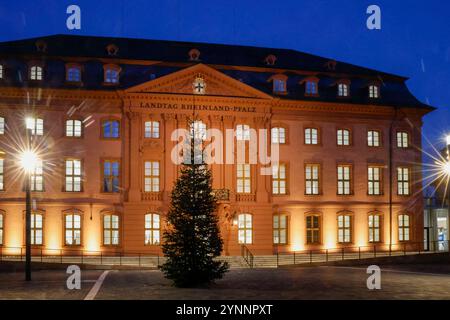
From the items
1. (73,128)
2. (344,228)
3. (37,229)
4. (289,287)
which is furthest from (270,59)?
(289,287)

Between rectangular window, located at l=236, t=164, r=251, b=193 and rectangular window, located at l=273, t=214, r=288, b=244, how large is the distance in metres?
2.75

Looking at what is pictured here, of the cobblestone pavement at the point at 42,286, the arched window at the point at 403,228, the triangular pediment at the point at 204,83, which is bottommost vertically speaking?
the cobblestone pavement at the point at 42,286

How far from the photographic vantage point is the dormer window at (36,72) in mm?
40844

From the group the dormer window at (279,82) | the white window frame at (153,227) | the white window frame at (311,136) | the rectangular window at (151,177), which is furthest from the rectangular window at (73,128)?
the white window frame at (311,136)

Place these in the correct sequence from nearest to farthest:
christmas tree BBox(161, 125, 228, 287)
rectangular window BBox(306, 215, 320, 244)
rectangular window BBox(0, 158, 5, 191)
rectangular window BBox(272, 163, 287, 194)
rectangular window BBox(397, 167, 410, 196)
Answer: christmas tree BBox(161, 125, 228, 287), rectangular window BBox(0, 158, 5, 191), rectangular window BBox(272, 163, 287, 194), rectangular window BBox(306, 215, 320, 244), rectangular window BBox(397, 167, 410, 196)

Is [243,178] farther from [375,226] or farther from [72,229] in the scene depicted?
[72,229]

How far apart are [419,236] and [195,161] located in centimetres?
2673

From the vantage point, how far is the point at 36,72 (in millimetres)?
40969

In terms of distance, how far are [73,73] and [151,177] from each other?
8.21 metres

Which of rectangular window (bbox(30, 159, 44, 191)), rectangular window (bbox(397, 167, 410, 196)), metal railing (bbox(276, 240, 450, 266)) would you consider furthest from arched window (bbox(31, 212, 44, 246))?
rectangular window (bbox(397, 167, 410, 196))

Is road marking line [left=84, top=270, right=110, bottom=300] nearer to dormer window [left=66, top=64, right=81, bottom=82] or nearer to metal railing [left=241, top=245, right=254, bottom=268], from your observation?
metal railing [left=241, top=245, right=254, bottom=268]

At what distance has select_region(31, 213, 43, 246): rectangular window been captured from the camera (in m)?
39.8

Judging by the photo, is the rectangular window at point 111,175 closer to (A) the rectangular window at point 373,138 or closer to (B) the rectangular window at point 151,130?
(B) the rectangular window at point 151,130

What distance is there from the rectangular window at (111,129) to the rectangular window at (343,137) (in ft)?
49.6
